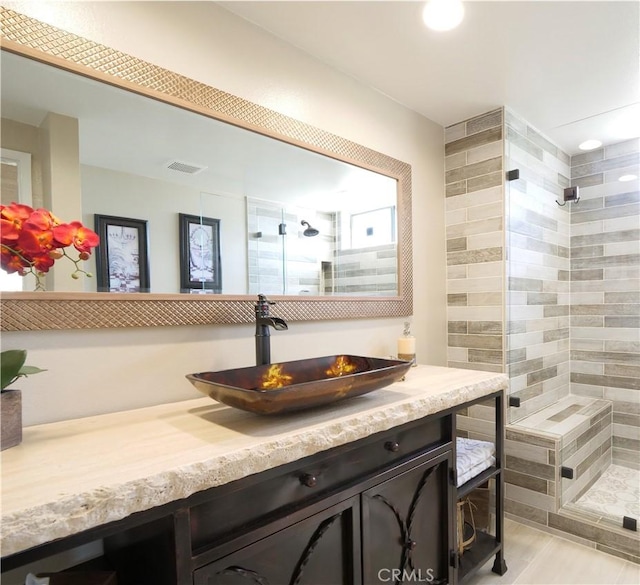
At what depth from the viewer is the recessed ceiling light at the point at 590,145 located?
2899 millimetres

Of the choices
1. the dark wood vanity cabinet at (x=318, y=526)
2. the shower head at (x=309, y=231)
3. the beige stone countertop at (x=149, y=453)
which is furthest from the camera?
the shower head at (x=309, y=231)

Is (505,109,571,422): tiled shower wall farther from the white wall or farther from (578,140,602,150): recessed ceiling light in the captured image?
the white wall

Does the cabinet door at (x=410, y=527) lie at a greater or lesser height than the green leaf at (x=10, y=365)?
lesser

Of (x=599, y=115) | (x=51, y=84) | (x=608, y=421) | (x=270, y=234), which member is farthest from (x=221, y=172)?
(x=608, y=421)

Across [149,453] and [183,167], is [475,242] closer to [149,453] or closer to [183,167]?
[183,167]

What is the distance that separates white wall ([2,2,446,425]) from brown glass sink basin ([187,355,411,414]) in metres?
0.15

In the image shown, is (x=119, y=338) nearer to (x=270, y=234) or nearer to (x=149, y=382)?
(x=149, y=382)

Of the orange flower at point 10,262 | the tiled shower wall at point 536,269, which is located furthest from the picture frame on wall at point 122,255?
the tiled shower wall at point 536,269

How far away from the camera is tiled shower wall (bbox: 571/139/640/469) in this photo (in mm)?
2891

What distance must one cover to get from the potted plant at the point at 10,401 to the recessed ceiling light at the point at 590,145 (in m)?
3.60

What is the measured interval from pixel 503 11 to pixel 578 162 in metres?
2.11

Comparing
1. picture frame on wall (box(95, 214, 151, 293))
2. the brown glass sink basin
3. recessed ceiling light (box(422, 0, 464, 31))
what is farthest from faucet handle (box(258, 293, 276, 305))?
recessed ceiling light (box(422, 0, 464, 31))

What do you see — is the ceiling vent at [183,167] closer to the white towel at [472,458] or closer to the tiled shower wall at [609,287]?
the white towel at [472,458]

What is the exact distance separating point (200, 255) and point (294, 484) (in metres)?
0.86
